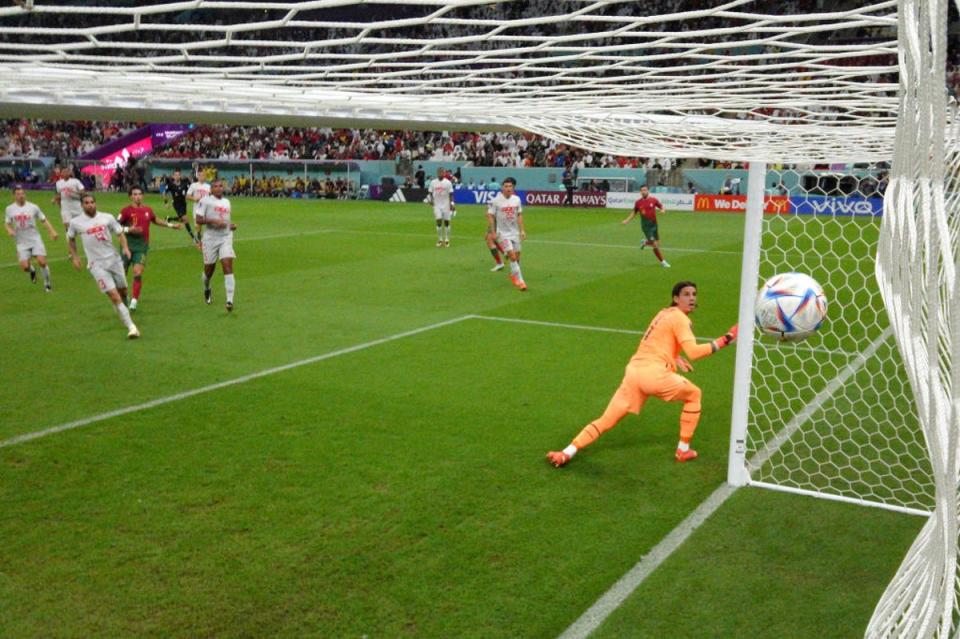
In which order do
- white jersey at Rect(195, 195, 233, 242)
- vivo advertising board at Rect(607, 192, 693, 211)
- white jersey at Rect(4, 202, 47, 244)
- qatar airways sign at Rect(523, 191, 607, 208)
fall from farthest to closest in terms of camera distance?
qatar airways sign at Rect(523, 191, 607, 208) < vivo advertising board at Rect(607, 192, 693, 211) < white jersey at Rect(4, 202, 47, 244) < white jersey at Rect(195, 195, 233, 242)

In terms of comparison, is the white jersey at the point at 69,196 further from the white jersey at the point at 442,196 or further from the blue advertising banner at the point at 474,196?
the blue advertising banner at the point at 474,196

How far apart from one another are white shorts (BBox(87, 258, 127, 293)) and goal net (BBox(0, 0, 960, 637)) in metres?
3.62

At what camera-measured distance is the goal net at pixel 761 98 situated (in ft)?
→ 5.84

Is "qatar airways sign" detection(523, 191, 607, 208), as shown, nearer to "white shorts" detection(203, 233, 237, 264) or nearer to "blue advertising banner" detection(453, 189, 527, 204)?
"blue advertising banner" detection(453, 189, 527, 204)

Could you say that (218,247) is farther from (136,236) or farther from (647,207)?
(647,207)

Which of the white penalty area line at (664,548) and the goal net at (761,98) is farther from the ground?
the goal net at (761,98)

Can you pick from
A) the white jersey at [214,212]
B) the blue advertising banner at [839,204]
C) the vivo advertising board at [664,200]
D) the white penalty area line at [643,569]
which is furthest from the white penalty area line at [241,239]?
the white penalty area line at [643,569]

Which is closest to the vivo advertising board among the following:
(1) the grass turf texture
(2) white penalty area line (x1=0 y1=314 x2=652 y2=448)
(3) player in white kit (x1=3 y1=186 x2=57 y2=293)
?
(2) white penalty area line (x1=0 y1=314 x2=652 y2=448)

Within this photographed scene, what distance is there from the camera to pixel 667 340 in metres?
6.28

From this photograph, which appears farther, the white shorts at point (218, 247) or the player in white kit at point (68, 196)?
the player in white kit at point (68, 196)

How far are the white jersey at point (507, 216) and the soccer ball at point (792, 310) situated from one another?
8.97 metres

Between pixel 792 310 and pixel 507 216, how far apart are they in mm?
9242

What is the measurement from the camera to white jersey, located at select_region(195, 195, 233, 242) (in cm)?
1188

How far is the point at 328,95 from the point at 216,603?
4.57 meters
